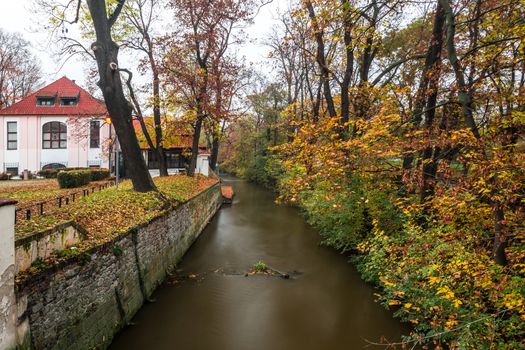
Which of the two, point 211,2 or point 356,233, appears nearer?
point 356,233

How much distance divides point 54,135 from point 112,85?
69.6ft

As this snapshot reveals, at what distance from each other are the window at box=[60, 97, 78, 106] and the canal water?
2092 centimetres

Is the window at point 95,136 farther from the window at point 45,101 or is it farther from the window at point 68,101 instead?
the window at point 45,101

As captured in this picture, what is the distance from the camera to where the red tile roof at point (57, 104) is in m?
25.7

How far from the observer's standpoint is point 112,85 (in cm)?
950

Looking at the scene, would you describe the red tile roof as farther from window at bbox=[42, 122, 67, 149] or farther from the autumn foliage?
the autumn foliage

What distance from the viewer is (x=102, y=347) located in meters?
6.16

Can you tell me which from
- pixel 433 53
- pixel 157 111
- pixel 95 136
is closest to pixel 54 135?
pixel 95 136

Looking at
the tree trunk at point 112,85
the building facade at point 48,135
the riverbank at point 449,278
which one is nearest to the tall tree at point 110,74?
the tree trunk at point 112,85

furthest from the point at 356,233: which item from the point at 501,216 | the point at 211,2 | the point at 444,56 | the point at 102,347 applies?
the point at 211,2

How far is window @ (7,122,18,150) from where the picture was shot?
2572 cm

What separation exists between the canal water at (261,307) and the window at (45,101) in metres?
21.8

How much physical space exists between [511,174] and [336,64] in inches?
553

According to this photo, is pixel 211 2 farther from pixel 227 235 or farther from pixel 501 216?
pixel 501 216
